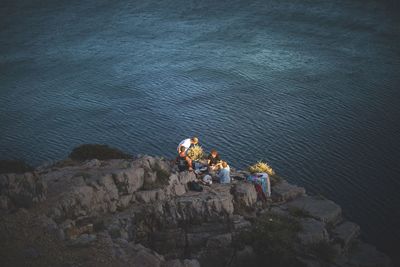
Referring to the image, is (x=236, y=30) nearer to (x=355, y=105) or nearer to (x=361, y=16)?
(x=361, y=16)

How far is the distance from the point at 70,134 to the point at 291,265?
3078cm

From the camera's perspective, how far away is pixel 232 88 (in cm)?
5569

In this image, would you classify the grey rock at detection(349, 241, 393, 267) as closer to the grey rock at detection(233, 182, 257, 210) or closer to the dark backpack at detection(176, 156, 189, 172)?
the grey rock at detection(233, 182, 257, 210)

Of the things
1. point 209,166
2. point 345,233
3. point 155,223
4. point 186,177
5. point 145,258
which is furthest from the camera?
point 209,166

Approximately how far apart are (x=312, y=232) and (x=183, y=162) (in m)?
8.08

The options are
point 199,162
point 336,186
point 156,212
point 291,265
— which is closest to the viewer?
point 291,265

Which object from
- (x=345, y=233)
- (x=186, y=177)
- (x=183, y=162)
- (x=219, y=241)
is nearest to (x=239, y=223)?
(x=219, y=241)

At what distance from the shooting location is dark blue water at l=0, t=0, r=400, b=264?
3922 cm

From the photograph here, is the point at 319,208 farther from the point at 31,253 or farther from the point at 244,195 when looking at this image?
the point at 31,253

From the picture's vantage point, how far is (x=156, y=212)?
2270cm

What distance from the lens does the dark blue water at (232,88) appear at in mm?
39219

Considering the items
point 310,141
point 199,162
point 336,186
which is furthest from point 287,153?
point 199,162

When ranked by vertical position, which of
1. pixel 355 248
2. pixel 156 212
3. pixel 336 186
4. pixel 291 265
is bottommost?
pixel 336 186

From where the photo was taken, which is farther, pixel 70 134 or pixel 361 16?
pixel 361 16
